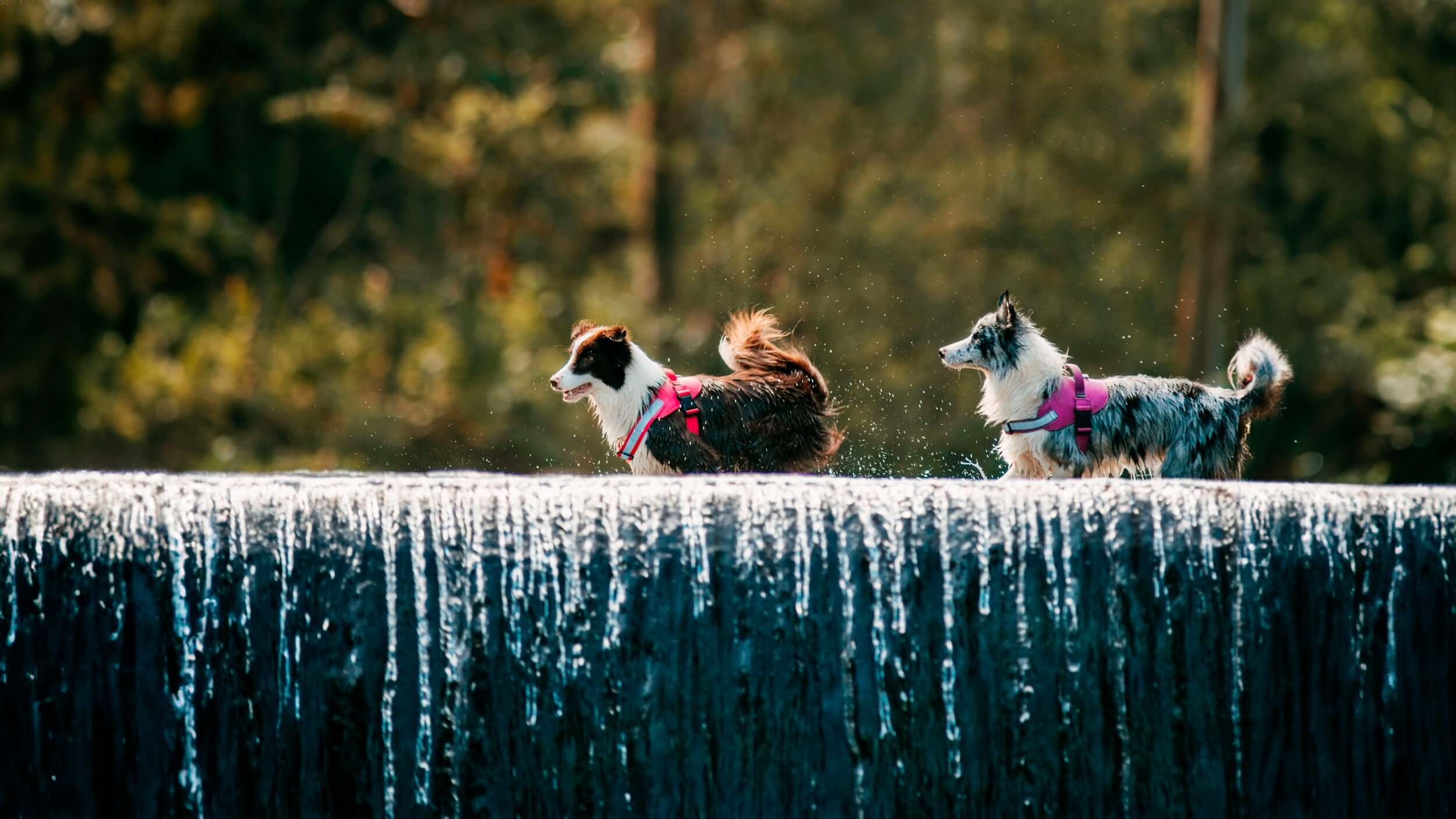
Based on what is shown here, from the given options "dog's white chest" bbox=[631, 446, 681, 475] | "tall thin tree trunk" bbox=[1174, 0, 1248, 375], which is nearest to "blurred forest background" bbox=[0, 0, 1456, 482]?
"tall thin tree trunk" bbox=[1174, 0, 1248, 375]

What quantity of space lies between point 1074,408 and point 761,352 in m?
1.32

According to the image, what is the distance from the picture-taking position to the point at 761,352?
6.43 meters

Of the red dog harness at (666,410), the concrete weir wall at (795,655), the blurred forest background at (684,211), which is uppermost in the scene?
the blurred forest background at (684,211)

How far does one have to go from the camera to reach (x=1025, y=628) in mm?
5422

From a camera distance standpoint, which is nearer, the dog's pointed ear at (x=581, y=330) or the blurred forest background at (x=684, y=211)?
the dog's pointed ear at (x=581, y=330)

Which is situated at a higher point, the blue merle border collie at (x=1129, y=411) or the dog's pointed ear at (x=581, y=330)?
the dog's pointed ear at (x=581, y=330)

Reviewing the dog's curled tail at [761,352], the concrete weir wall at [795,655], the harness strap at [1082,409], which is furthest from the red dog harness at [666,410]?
the harness strap at [1082,409]

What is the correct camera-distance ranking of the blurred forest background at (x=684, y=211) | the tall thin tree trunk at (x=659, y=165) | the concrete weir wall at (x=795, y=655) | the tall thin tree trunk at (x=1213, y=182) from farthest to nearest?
the tall thin tree trunk at (x=659, y=165), the tall thin tree trunk at (x=1213, y=182), the blurred forest background at (x=684, y=211), the concrete weir wall at (x=795, y=655)

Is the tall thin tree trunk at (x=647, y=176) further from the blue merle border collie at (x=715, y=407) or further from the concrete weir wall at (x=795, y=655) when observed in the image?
the concrete weir wall at (x=795, y=655)

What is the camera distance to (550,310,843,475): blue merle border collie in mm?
5988

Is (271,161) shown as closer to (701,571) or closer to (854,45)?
(854,45)

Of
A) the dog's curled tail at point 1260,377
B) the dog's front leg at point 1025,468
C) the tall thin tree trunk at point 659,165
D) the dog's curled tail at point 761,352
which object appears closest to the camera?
the dog's curled tail at point 1260,377

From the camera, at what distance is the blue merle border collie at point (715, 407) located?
19.6 feet

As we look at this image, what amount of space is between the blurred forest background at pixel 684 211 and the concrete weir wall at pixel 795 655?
31.1 ft
